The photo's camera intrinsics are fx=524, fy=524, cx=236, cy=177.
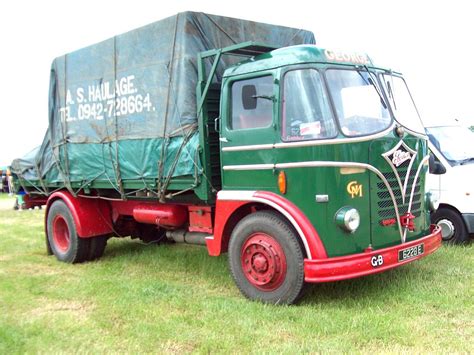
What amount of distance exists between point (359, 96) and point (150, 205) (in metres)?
3.36

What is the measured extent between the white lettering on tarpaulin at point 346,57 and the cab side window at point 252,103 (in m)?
0.65

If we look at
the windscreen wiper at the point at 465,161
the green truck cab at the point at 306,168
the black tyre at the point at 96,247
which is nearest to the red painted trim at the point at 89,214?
the black tyre at the point at 96,247

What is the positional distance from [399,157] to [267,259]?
177cm

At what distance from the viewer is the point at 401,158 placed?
5609 millimetres

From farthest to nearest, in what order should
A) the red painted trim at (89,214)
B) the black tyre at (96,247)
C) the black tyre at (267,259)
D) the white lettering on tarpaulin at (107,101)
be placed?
the black tyre at (96,247) < the red painted trim at (89,214) < the white lettering on tarpaulin at (107,101) < the black tyre at (267,259)

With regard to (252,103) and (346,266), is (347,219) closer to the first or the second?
(346,266)

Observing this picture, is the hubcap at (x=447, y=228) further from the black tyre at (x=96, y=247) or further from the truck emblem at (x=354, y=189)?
the black tyre at (x=96, y=247)

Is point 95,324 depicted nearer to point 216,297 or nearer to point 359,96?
point 216,297

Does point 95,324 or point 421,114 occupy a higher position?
point 421,114

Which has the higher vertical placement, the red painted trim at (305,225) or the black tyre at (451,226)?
the red painted trim at (305,225)

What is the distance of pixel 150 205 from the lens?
742cm

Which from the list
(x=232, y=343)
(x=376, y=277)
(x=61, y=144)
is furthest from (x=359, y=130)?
(x=61, y=144)

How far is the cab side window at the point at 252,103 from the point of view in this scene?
5.56 metres

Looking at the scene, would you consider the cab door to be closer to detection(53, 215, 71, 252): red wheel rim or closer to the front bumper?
the front bumper
